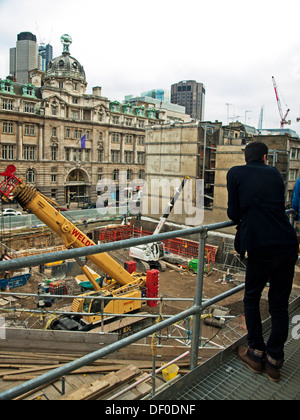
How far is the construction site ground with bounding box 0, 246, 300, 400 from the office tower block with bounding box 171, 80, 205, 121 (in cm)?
18109

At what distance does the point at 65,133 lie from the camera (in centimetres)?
4456

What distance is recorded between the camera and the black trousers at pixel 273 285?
9.81 ft

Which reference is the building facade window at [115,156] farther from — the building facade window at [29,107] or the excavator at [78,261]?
the excavator at [78,261]

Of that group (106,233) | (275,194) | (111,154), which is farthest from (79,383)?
(111,154)

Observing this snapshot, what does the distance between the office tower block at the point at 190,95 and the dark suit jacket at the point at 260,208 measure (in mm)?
196546

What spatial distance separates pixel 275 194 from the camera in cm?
302

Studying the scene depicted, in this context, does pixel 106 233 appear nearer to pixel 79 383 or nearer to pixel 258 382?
pixel 79 383

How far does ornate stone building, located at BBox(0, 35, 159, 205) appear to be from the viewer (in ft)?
131

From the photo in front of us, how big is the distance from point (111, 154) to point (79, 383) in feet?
153

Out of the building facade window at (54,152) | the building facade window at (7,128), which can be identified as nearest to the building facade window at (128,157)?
the building facade window at (54,152)

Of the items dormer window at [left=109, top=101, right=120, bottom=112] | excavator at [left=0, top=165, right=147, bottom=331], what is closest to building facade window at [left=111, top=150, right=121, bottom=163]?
dormer window at [left=109, top=101, right=120, bottom=112]

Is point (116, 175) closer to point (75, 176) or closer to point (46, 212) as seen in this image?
point (75, 176)

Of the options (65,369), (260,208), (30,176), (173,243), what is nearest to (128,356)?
(260,208)

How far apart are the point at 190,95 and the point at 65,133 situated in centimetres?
16246
